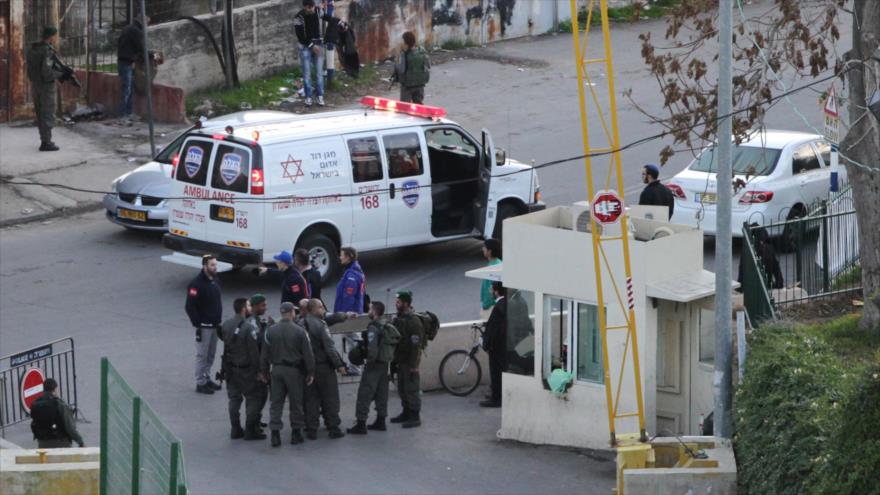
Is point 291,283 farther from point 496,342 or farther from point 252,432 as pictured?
point 496,342

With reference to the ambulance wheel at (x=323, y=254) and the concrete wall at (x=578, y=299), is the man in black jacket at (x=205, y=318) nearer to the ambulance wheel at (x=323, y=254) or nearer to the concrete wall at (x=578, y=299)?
the ambulance wheel at (x=323, y=254)

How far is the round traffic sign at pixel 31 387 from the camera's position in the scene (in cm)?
1441

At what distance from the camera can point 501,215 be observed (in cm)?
2094

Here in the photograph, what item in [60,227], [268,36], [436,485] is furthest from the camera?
[268,36]

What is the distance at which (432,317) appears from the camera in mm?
16250

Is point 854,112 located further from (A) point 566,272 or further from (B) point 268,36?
(B) point 268,36

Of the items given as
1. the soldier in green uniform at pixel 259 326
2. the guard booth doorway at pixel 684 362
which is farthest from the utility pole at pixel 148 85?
the guard booth doorway at pixel 684 362

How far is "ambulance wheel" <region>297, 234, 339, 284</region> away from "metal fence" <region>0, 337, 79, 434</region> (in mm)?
3762

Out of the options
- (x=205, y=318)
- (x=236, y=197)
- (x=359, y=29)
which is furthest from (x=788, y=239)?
(x=359, y=29)

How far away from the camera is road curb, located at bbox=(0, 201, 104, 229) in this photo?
22.6 meters

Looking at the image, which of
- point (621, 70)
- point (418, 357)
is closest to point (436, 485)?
point (418, 357)

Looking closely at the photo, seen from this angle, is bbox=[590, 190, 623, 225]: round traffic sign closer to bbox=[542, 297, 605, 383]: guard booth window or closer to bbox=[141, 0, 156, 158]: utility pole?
bbox=[542, 297, 605, 383]: guard booth window

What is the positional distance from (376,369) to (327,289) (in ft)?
14.0

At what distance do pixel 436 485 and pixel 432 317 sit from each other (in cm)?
232
